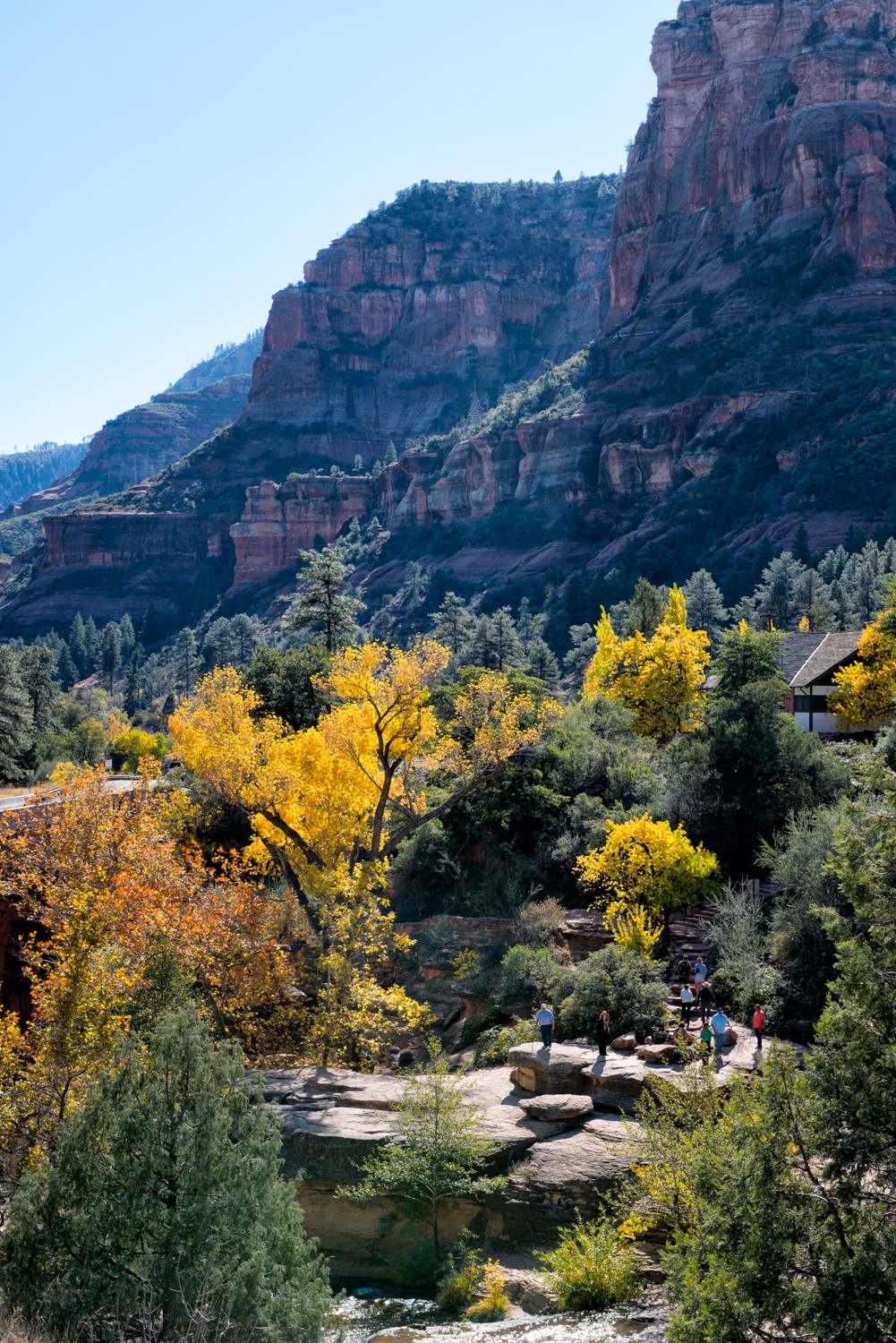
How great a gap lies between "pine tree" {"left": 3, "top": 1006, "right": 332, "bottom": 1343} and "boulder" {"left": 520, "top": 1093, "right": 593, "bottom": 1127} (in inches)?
271

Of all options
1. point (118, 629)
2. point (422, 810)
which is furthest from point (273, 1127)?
point (118, 629)

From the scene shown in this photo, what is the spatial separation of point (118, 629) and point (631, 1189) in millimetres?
147701

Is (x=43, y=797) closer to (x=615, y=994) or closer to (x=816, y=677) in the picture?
(x=615, y=994)

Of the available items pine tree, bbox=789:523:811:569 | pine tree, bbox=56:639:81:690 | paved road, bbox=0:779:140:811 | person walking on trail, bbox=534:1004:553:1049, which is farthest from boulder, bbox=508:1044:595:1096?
pine tree, bbox=56:639:81:690

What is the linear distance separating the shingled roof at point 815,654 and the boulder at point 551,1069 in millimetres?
20084

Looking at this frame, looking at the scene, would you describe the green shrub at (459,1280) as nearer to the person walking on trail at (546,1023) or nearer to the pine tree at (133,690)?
the person walking on trail at (546,1023)

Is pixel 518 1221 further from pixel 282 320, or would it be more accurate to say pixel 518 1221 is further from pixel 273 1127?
pixel 282 320

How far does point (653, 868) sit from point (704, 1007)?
463 centimetres

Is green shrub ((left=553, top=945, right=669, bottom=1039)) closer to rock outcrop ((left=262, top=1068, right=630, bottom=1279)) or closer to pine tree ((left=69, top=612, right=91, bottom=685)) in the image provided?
rock outcrop ((left=262, top=1068, right=630, bottom=1279))

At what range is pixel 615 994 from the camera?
2234 cm

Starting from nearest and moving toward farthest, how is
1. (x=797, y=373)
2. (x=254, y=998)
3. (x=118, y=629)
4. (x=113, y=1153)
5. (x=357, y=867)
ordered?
(x=113, y=1153)
(x=254, y=998)
(x=357, y=867)
(x=797, y=373)
(x=118, y=629)

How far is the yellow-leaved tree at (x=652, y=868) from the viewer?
2503 cm

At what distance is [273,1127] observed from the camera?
47.4 ft

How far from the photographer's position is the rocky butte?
3814 inches
